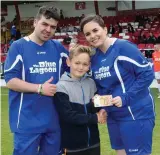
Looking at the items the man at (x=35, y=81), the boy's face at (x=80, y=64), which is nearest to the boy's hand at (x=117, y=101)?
the boy's face at (x=80, y=64)

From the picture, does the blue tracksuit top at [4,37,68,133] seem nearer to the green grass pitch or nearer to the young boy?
the young boy

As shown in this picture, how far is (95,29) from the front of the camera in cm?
351

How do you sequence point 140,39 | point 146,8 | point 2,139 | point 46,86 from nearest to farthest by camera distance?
point 46,86 < point 2,139 < point 140,39 < point 146,8

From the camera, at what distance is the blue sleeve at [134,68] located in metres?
3.46

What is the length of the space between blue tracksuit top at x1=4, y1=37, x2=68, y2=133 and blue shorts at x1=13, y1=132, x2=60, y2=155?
0.18 feet

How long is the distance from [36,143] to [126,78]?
99cm

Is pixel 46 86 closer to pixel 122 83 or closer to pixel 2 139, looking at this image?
pixel 122 83

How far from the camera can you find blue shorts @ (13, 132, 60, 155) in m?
3.68

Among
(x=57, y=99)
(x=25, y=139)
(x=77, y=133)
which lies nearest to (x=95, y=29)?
(x=57, y=99)

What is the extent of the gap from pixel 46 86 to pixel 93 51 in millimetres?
512

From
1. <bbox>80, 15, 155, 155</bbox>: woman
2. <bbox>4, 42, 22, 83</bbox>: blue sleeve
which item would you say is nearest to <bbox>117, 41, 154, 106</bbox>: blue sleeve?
<bbox>80, 15, 155, 155</bbox>: woman

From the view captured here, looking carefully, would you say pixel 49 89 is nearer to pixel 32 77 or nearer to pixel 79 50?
pixel 32 77

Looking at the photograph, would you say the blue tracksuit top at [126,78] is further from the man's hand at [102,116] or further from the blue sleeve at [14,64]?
the blue sleeve at [14,64]

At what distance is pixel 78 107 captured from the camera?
3566 millimetres
